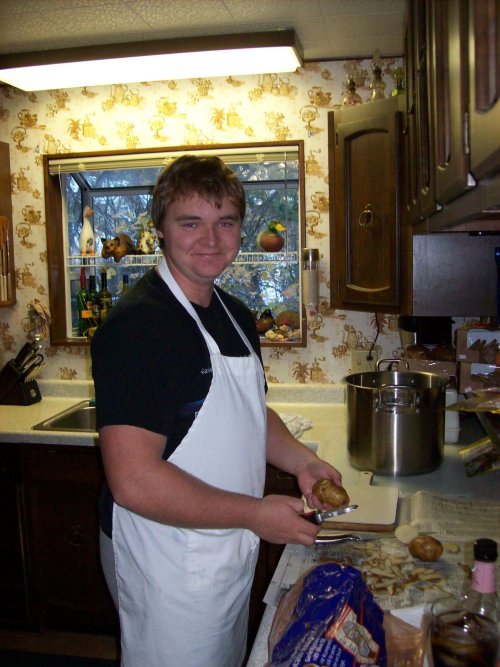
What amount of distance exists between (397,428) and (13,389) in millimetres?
1848

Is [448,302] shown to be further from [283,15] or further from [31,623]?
[31,623]

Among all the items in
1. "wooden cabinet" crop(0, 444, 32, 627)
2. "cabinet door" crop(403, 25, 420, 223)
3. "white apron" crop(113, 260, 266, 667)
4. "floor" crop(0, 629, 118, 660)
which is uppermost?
"cabinet door" crop(403, 25, 420, 223)

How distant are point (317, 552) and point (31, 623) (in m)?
1.69

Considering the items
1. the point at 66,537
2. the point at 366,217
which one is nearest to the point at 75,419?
the point at 66,537

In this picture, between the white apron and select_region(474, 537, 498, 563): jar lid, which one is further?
the white apron

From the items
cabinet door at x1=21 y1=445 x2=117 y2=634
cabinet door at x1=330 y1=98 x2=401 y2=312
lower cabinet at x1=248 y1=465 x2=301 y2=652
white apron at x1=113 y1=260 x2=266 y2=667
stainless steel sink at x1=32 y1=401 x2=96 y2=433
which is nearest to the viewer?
white apron at x1=113 y1=260 x2=266 y2=667

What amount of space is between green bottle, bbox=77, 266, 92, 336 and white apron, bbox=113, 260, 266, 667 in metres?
1.63

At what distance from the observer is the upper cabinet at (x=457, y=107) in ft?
2.15

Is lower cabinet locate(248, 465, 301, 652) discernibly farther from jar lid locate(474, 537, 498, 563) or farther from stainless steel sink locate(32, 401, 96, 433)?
jar lid locate(474, 537, 498, 563)

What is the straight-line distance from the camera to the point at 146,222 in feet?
9.30

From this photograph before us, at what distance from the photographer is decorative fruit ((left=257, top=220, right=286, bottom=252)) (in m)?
2.68

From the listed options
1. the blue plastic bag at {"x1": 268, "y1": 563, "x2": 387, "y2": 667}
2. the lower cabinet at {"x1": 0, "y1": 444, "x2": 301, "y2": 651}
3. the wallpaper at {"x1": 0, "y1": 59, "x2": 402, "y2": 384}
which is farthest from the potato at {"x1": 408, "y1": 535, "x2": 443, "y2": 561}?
the wallpaper at {"x1": 0, "y1": 59, "x2": 402, "y2": 384}

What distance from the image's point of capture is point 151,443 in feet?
3.69

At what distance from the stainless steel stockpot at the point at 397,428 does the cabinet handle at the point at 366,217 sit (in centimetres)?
72
